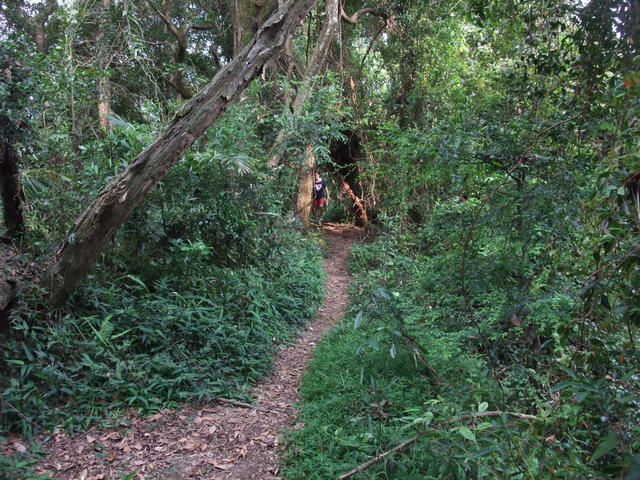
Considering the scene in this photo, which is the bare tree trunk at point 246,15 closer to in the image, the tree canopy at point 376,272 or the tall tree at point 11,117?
the tree canopy at point 376,272

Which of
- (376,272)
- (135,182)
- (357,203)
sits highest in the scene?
(357,203)

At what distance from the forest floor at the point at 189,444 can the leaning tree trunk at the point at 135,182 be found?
155 centimetres

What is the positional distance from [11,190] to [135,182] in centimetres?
127

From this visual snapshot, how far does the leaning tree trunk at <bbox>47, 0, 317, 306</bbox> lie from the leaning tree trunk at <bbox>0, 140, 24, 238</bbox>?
2.26ft

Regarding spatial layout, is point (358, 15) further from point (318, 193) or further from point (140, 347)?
point (140, 347)

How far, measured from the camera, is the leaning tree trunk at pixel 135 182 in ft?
14.0

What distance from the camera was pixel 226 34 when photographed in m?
12.8

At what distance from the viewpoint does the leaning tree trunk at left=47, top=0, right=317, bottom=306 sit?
14.0 ft

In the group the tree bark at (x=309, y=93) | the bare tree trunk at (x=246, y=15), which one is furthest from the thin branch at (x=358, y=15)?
the bare tree trunk at (x=246, y=15)

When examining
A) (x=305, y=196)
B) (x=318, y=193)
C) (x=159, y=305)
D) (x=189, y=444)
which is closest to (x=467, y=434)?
(x=189, y=444)

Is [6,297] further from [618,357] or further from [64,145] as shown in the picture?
[618,357]

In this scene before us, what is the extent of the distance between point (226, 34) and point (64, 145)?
352 inches

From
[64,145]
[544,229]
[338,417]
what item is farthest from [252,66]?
[338,417]

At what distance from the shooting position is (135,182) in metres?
4.31
